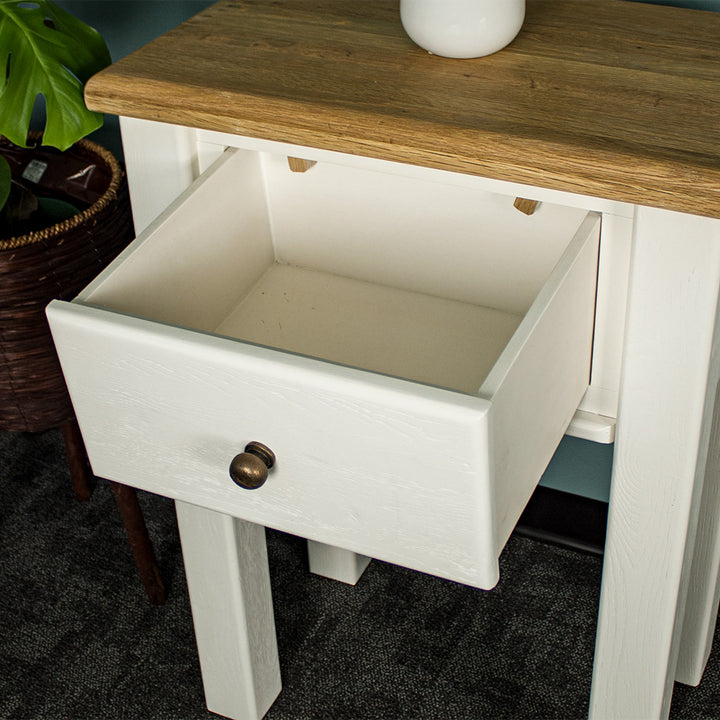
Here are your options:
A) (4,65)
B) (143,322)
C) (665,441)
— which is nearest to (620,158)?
(665,441)

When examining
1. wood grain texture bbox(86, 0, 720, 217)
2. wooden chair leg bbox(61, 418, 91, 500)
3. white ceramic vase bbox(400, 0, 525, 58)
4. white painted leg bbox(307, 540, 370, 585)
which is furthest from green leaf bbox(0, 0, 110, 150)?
white painted leg bbox(307, 540, 370, 585)

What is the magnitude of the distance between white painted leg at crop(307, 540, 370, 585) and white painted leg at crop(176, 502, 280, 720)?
0.18 m

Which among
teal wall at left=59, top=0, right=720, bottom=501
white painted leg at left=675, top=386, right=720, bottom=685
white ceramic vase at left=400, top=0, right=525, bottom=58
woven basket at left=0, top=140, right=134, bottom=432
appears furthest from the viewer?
teal wall at left=59, top=0, right=720, bottom=501

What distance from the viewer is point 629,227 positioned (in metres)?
0.79

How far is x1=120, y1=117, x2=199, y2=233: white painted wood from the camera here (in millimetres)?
881

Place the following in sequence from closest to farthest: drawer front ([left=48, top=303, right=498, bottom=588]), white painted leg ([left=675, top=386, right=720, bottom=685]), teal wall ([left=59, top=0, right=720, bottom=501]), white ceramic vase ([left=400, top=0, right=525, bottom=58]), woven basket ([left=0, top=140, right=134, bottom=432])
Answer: drawer front ([left=48, top=303, right=498, bottom=588]), white ceramic vase ([left=400, top=0, right=525, bottom=58]), white painted leg ([left=675, top=386, right=720, bottom=685]), woven basket ([left=0, top=140, right=134, bottom=432]), teal wall ([left=59, top=0, right=720, bottom=501])

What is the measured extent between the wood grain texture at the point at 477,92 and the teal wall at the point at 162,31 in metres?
0.34

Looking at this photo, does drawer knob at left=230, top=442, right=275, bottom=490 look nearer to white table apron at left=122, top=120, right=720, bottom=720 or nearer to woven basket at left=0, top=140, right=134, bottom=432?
white table apron at left=122, top=120, right=720, bottom=720

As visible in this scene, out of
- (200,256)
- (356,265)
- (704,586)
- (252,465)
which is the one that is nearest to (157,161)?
(200,256)

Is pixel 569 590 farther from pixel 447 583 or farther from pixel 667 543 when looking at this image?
pixel 667 543

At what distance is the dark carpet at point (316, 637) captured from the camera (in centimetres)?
115

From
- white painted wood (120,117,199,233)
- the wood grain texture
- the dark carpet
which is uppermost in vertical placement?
the wood grain texture

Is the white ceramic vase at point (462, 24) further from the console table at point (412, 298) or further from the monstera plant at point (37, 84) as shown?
the monstera plant at point (37, 84)

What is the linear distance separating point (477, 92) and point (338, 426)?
11.3 inches
